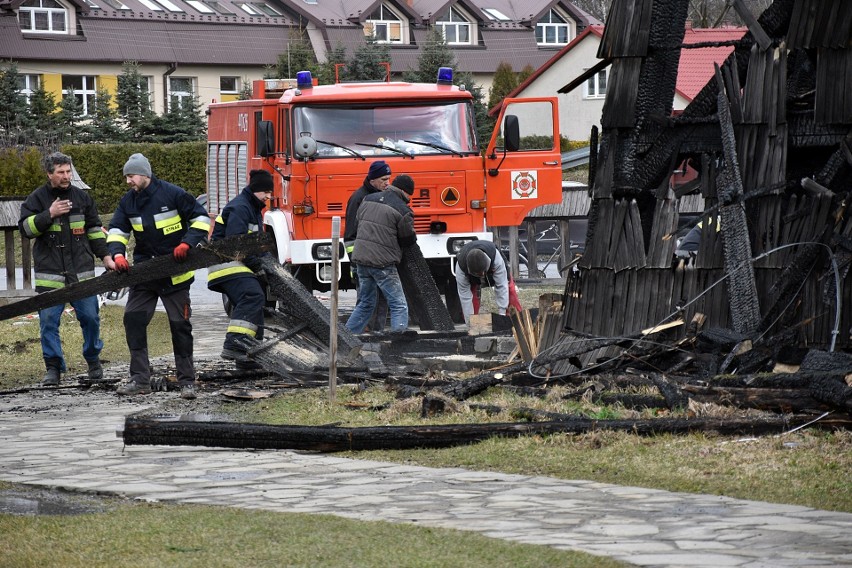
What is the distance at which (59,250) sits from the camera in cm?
1224

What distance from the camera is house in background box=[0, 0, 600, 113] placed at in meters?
51.8

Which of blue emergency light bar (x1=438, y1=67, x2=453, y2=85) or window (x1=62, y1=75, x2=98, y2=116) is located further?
window (x1=62, y1=75, x2=98, y2=116)

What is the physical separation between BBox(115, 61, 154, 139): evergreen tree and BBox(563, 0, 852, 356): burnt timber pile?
3507cm

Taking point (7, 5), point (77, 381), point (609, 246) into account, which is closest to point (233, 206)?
point (77, 381)

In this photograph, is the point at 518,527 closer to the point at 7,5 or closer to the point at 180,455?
the point at 180,455

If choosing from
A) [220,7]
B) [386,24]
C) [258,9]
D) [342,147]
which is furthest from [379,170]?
[386,24]

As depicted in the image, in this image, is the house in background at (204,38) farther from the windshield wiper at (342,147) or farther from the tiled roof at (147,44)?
the windshield wiper at (342,147)

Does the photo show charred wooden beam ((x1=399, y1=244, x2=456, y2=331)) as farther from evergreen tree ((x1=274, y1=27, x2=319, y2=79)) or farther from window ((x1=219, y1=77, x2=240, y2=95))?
window ((x1=219, y1=77, x2=240, y2=95))

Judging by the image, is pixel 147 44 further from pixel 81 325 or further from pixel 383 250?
pixel 81 325

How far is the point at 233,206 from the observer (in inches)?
480

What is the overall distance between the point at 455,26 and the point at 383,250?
158 ft

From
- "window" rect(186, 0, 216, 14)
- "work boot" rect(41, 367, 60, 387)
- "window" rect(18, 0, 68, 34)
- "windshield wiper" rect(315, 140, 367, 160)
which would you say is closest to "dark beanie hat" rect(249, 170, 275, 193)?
"work boot" rect(41, 367, 60, 387)

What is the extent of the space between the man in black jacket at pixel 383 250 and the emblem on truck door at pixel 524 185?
3.05 m

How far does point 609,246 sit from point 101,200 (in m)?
31.2
